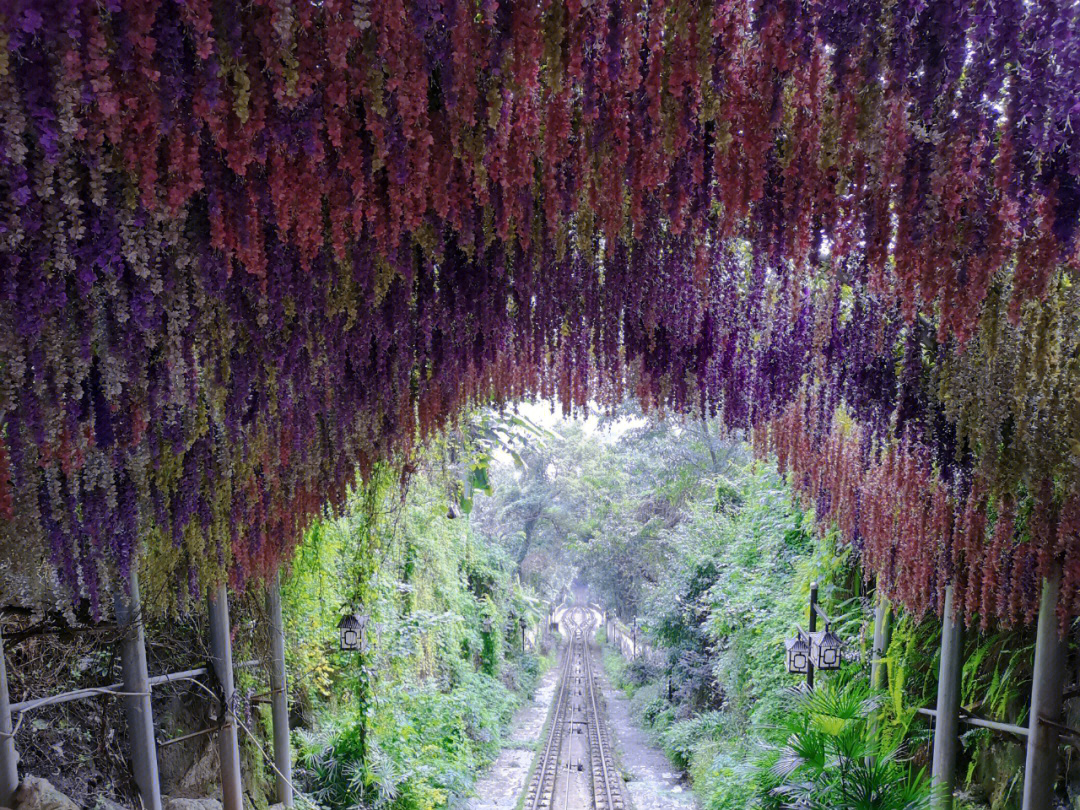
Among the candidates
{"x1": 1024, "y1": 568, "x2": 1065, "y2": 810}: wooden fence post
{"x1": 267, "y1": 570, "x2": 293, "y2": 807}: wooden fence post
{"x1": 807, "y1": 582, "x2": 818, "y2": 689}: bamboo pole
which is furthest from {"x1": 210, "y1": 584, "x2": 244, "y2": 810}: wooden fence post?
{"x1": 1024, "y1": 568, "x2": 1065, "y2": 810}: wooden fence post

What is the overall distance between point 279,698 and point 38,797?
3.19m

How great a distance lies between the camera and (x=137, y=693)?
4125 millimetres

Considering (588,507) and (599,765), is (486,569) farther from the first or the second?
(588,507)

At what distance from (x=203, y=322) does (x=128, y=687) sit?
9.62 ft

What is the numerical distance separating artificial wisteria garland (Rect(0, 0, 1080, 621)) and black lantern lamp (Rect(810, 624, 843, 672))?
5.80 ft

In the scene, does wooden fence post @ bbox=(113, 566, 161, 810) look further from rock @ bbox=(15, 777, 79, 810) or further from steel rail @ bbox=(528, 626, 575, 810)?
steel rail @ bbox=(528, 626, 575, 810)

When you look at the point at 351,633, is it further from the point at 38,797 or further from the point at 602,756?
the point at 602,756

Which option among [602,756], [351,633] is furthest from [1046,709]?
[602,756]

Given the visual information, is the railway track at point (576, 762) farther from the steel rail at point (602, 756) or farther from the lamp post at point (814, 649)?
the lamp post at point (814, 649)

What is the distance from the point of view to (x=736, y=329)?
11.4 ft

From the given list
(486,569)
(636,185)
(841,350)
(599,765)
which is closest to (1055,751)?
(841,350)

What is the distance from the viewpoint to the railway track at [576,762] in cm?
994

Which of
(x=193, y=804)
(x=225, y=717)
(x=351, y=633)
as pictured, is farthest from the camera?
(x=351, y=633)

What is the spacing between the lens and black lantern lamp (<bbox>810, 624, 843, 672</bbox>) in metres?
5.40
